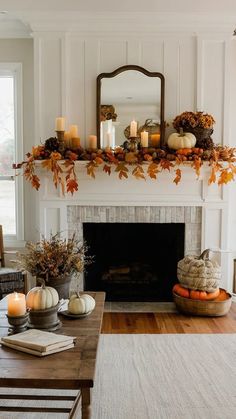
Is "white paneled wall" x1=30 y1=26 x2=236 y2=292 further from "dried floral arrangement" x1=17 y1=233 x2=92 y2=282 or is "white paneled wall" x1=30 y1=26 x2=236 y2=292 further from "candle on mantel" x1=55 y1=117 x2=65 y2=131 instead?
"dried floral arrangement" x1=17 y1=233 x2=92 y2=282

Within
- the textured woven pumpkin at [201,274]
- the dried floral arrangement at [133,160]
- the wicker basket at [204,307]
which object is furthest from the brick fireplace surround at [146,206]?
the wicker basket at [204,307]

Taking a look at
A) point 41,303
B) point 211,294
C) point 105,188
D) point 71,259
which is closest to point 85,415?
point 41,303

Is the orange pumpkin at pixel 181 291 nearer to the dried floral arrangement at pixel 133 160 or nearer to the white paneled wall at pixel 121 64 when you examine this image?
the dried floral arrangement at pixel 133 160

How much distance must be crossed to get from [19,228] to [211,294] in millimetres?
2142

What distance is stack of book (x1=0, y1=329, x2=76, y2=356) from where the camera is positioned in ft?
6.91

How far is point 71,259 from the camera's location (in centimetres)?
268

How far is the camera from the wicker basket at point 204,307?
13.9 ft

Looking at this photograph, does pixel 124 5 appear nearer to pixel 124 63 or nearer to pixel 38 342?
pixel 124 63

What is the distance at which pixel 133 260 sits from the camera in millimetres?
5004

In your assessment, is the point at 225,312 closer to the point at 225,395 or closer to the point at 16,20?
the point at 225,395

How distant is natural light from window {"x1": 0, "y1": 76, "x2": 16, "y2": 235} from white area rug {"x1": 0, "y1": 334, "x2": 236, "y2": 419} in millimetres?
1948

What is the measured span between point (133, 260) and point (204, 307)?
1.03m

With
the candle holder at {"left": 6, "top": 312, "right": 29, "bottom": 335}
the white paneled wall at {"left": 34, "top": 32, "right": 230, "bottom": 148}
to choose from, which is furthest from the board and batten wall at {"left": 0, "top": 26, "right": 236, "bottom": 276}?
the candle holder at {"left": 6, "top": 312, "right": 29, "bottom": 335}

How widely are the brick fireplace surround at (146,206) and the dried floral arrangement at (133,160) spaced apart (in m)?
0.14
